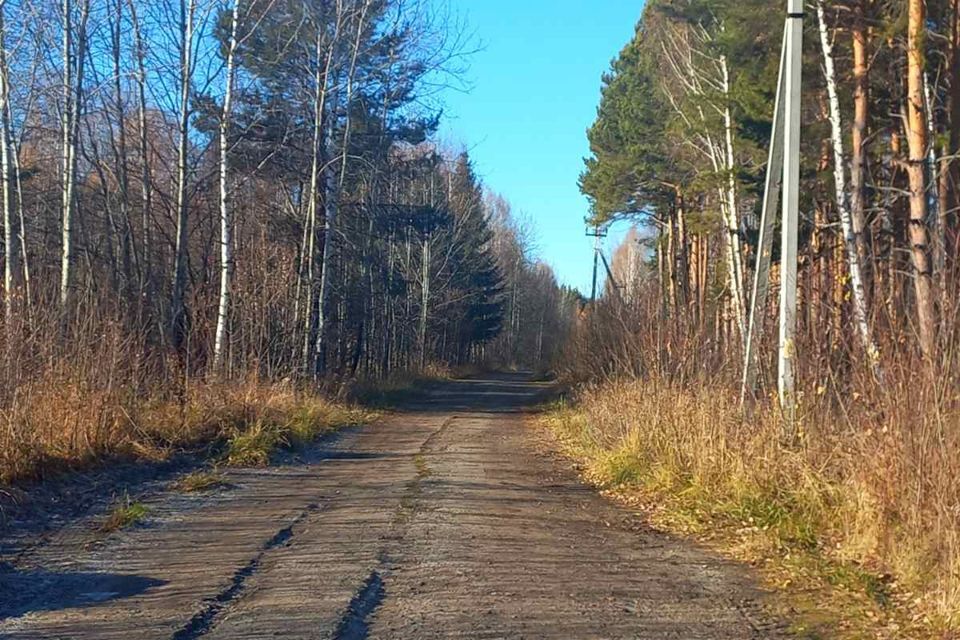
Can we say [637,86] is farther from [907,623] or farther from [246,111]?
[907,623]

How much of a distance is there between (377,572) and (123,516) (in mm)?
3135

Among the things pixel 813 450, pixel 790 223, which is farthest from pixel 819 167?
pixel 813 450

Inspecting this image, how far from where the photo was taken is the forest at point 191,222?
40.5 feet

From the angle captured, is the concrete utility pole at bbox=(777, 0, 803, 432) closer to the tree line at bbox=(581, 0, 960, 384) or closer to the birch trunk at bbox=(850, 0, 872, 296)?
the tree line at bbox=(581, 0, 960, 384)

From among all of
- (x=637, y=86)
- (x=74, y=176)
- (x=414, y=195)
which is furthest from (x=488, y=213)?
(x=74, y=176)

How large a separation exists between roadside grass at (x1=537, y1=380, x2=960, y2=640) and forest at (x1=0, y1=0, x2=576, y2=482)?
268 inches

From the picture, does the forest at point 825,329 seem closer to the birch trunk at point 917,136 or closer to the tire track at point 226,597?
the birch trunk at point 917,136

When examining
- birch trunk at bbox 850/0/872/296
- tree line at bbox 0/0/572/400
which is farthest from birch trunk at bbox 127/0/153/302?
birch trunk at bbox 850/0/872/296

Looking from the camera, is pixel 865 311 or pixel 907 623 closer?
pixel 907 623

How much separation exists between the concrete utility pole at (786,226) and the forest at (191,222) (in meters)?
8.18

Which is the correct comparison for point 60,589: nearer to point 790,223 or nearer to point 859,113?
point 790,223

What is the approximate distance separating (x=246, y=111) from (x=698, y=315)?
13.7 metres

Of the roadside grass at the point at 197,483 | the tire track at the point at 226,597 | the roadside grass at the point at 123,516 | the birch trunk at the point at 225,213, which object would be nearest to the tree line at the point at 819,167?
the tire track at the point at 226,597

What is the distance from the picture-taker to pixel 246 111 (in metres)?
22.6
